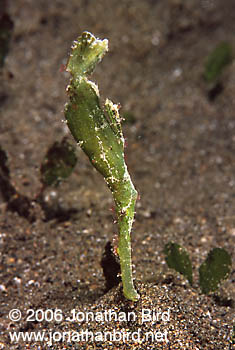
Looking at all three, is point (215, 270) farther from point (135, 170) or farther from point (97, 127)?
point (135, 170)

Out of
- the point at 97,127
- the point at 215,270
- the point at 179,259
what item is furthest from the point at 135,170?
the point at 97,127

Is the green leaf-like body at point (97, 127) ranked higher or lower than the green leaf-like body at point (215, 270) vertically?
higher

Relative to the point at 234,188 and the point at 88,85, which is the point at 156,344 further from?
the point at 234,188

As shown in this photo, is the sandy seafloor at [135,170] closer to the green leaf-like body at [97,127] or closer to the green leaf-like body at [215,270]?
the green leaf-like body at [215,270]

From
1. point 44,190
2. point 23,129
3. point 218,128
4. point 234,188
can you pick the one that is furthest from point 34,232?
point 218,128

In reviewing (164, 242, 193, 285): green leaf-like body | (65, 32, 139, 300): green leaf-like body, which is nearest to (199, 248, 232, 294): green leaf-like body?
(164, 242, 193, 285): green leaf-like body

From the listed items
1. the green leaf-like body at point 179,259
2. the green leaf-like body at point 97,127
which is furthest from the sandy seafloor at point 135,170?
the green leaf-like body at point 97,127

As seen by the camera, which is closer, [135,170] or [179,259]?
[179,259]
